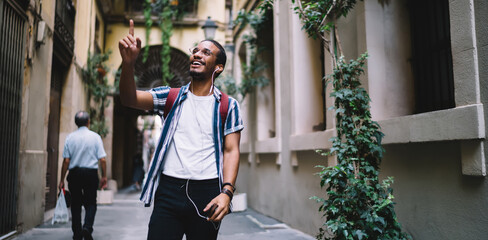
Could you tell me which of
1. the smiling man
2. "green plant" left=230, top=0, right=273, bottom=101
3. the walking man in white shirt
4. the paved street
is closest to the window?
the paved street

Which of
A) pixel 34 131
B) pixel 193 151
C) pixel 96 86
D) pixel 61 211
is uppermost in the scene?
pixel 96 86

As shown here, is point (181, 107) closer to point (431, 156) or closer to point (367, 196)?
point (367, 196)

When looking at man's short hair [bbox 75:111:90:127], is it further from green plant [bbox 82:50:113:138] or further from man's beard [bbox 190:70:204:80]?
green plant [bbox 82:50:113:138]

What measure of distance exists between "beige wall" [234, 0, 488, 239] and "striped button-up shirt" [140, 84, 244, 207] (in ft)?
6.71

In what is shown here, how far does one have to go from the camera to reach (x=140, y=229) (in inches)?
283

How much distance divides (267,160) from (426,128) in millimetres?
5649

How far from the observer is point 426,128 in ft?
12.5

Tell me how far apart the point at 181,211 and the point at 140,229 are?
5.27 meters

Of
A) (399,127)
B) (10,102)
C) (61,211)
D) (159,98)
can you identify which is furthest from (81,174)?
(399,127)

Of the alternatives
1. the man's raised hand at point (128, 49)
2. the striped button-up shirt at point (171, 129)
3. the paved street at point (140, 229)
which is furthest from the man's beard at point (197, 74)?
the paved street at point (140, 229)

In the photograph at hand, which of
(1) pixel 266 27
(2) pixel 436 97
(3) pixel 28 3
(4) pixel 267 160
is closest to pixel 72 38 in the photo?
(3) pixel 28 3

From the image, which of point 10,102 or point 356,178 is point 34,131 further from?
point 356,178

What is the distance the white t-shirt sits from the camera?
2.38 metres

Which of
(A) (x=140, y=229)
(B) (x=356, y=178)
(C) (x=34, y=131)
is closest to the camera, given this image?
(B) (x=356, y=178)
